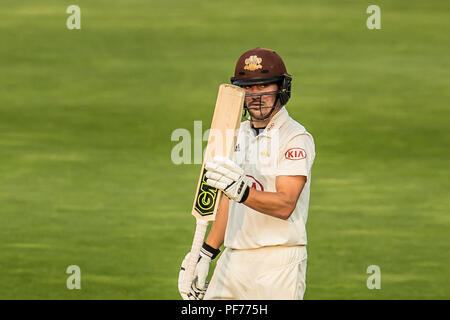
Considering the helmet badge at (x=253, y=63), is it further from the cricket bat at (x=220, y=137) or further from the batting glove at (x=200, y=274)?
the batting glove at (x=200, y=274)

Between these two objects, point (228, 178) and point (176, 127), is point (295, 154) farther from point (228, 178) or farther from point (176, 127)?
point (176, 127)

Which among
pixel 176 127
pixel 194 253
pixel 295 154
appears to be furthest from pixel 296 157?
pixel 176 127

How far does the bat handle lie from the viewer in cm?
544

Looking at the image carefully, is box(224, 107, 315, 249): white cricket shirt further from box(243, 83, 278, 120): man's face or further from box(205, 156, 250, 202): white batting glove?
box(205, 156, 250, 202): white batting glove

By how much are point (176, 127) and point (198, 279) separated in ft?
34.8

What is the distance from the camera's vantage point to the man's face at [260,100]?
553 centimetres

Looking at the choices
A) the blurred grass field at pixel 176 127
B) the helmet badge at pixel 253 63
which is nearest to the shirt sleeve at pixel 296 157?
the helmet badge at pixel 253 63

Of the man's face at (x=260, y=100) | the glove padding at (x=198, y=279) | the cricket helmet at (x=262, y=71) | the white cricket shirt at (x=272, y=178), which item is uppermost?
the cricket helmet at (x=262, y=71)

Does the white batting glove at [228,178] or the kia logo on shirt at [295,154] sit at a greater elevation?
the kia logo on shirt at [295,154]

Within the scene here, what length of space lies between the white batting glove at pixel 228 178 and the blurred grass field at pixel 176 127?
14.1 ft

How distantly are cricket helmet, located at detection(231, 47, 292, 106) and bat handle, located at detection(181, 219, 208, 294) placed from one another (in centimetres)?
82

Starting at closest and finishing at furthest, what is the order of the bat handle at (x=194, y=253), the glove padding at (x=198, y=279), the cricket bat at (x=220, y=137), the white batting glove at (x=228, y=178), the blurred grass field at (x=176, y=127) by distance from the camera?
the white batting glove at (x=228, y=178) → the cricket bat at (x=220, y=137) → the bat handle at (x=194, y=253) → the glove padding at (x=198, y=279) → the blurred grass field at (x=176, y=127)

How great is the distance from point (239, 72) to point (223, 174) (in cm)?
72

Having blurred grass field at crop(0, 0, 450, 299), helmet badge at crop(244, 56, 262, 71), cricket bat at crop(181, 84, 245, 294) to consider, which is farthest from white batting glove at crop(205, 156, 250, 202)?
blurred grass field at crop(0, 0, 450, 299)
